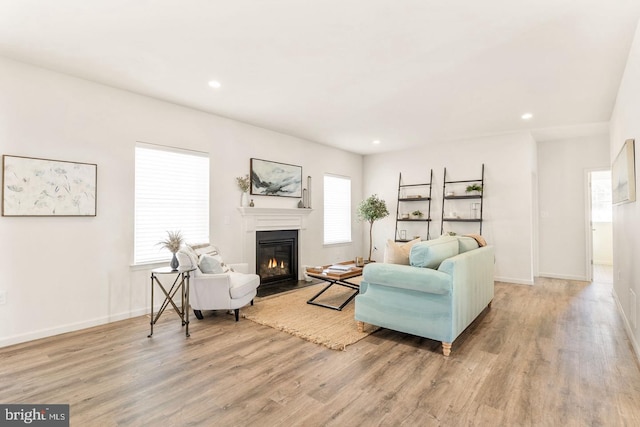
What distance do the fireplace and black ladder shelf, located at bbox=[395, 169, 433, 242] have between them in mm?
2481

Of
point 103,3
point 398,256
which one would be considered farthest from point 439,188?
point 103,3

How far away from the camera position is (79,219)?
3414mm

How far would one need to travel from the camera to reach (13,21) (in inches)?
97.0

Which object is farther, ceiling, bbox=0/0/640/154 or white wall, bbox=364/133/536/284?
white wall, bbox=364/133/536/284

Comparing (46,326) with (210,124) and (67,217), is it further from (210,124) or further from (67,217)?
(210,124)

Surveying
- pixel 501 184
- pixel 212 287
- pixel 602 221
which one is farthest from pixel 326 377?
pixel 602 221

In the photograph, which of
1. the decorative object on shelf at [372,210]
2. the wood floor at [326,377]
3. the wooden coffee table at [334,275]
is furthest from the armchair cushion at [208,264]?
the decorative object on shelf at [372,210]

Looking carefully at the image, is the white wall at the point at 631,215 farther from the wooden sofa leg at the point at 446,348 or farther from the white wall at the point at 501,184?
the white wall at the point at 501,184

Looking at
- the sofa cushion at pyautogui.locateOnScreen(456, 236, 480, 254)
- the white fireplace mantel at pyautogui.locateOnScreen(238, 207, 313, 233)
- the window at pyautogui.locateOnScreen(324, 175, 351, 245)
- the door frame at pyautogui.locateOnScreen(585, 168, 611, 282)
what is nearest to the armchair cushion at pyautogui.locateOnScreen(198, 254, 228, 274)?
the white fireplace mantel at pyautogui.locateOnScreen(238, 207, 313, 233)

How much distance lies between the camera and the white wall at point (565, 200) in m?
5.82

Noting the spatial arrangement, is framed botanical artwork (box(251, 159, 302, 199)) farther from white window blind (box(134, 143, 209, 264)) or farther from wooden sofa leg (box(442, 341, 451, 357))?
wooden sofa leg (box(442, 341, 451, 357))

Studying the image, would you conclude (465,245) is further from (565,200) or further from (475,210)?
(565,200)

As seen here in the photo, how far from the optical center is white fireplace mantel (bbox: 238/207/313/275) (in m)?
5.01

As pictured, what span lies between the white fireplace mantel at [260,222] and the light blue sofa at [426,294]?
236 cm
